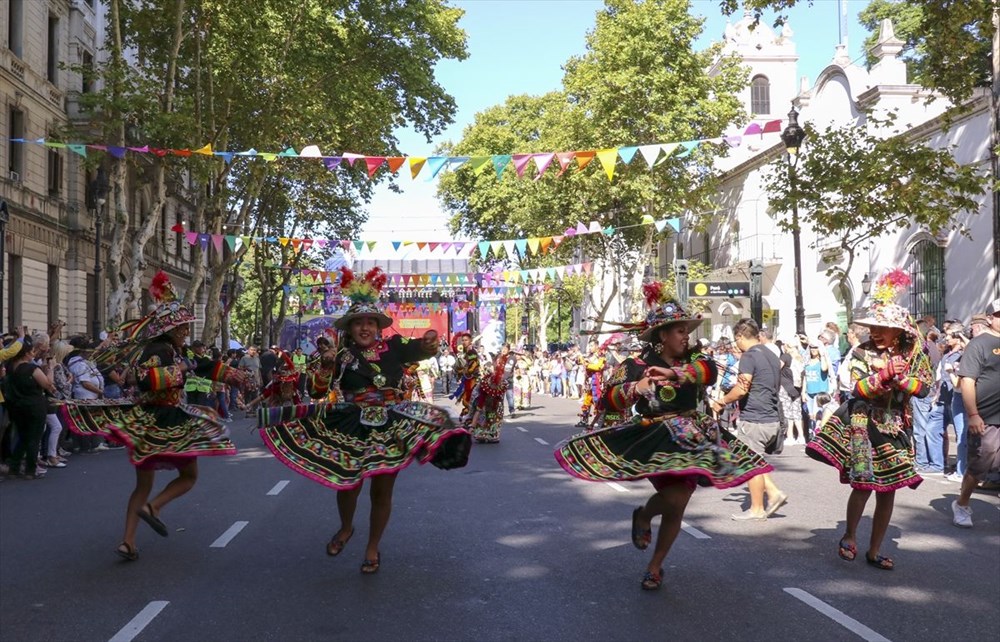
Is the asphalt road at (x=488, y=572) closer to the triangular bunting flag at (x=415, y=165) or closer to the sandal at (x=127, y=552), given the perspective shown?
the sandal at (x=127, y=552)

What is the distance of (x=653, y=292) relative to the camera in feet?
24.4

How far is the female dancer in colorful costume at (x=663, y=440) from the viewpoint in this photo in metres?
6.83

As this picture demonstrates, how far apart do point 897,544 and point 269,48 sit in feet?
75.6

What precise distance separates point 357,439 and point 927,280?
2324 centimetres

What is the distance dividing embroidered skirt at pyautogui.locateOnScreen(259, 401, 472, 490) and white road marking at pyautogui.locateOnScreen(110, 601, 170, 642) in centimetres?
129

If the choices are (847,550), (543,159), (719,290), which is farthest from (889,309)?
(719,290)

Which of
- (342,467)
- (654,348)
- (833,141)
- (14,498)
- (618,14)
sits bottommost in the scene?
(14,498)

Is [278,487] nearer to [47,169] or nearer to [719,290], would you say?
[47,169]

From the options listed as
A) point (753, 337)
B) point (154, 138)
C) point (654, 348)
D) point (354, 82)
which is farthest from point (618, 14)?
point (654, 348)

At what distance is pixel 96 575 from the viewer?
7.48 m

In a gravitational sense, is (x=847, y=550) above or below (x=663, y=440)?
below

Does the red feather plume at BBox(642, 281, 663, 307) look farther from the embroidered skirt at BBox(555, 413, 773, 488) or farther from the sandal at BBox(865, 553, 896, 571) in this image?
the sandal at BBox(865, 553, 896, 571)

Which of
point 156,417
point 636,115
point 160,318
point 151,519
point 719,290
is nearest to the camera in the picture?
point 151,519

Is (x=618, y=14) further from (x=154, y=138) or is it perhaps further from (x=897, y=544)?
(x=897, y=544)
